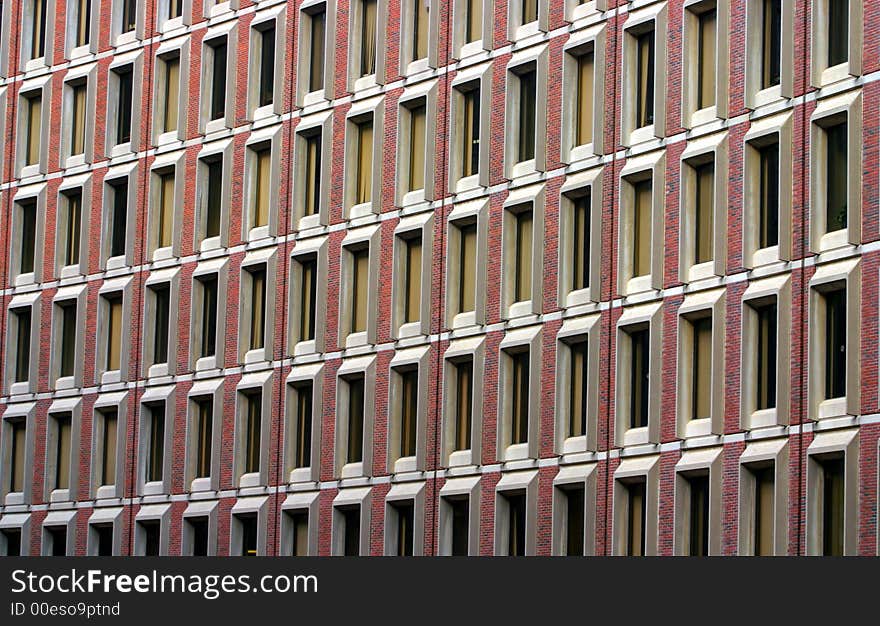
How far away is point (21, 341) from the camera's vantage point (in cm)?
8250

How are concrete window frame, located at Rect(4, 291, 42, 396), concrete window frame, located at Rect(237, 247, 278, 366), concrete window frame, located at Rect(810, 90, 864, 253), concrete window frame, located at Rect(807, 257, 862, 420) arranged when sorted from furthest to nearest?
1. concrete window frame, located at Rect(4, 291, 42, 396)
2. concrete window frame, located at Rect(237, 247, 278, 366)
3. concrete window frame, located at Rect(810, 90, 864, 253)
4. concrete window frame, located at Rect(807, 257, 862, 420)

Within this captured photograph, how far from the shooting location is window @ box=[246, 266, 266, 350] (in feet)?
248

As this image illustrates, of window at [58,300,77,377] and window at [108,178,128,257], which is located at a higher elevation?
window at [108,178,128,257]

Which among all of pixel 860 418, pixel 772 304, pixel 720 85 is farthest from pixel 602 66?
pixel 860 418

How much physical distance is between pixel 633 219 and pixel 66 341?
75.8 feet

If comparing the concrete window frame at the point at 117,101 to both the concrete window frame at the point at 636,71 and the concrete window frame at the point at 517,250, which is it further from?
the concrete window frame at the point at 636,71

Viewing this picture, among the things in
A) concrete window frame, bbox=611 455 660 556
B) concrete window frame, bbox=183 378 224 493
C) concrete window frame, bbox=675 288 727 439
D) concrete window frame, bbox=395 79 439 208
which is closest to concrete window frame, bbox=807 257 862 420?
concrete window frame, bbox=675 288 727 439

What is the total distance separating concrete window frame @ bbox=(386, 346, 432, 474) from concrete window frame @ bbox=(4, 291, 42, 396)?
15076mm

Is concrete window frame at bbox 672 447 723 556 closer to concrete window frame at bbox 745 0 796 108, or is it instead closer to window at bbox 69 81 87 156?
concrete window frame at bbox 745 0 796 108

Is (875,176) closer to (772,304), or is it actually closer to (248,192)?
(772,304)

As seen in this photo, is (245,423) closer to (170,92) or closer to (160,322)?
(160,322)
